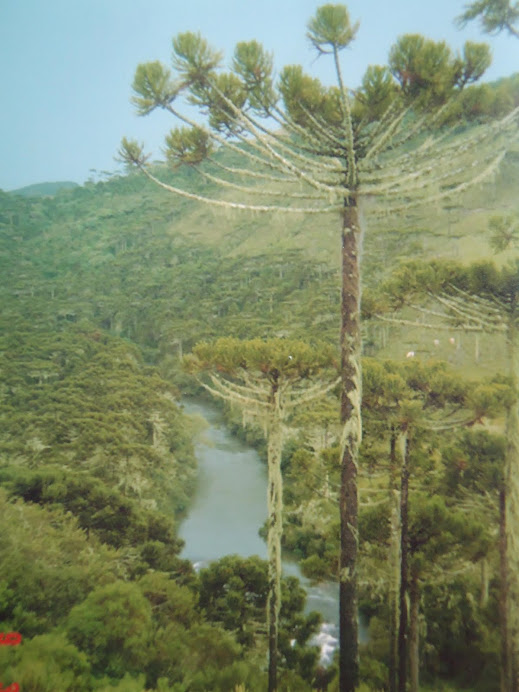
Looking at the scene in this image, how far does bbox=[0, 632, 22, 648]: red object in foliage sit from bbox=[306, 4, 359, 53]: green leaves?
5.82 m

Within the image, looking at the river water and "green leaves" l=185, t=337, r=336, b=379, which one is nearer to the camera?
"green leaves" l=185, t=337, r=336, b=379

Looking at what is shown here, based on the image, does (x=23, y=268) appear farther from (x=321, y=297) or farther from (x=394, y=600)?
(x=394, y=600)

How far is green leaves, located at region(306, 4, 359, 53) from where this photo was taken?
354cm

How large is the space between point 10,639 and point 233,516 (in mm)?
15516

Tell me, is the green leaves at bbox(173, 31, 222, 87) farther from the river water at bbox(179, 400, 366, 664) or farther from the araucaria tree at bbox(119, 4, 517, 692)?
the river water at bbox(179, 400, 366, 664)

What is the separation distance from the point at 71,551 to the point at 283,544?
8.73 meters

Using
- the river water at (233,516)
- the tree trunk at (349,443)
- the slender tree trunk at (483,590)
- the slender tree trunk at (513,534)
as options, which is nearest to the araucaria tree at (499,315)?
the slender tree trunk at (513,534)

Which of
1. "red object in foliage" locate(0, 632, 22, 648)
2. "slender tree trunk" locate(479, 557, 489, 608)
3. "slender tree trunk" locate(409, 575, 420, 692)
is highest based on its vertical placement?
"red object in foliage" locate(0, 632, 22, 648)

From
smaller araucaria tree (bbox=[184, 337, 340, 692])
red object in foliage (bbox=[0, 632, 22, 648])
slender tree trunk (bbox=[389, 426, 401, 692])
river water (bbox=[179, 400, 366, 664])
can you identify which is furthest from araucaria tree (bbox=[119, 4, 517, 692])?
river water (bbox=[179, 400, 366, 664])

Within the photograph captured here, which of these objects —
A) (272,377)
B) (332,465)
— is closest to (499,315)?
(332,465)

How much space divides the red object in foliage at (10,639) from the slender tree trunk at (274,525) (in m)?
2.93

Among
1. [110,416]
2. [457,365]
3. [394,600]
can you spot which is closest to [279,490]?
[394,600]

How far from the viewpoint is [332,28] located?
11.7 feet

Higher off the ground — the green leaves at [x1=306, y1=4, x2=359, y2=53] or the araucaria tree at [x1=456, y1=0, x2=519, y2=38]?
the araucaria tree at [x1=456, y1=0, x2=519, y2=38]
